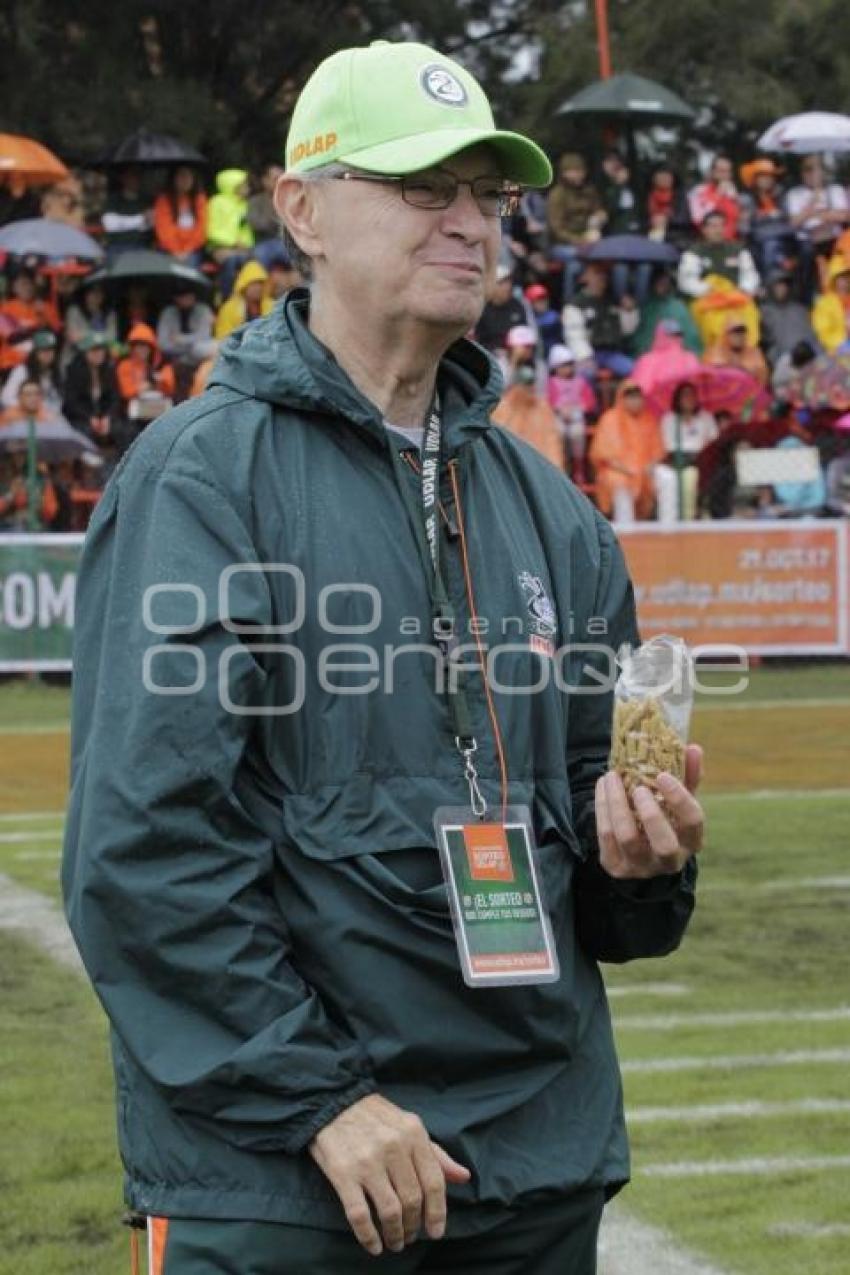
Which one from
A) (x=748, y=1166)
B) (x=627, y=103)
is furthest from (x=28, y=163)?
(x=748, y=1166)

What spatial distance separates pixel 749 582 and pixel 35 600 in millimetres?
4568

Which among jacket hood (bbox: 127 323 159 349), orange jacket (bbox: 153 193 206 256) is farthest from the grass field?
orange jacket (bbox: 153 193 206 256)

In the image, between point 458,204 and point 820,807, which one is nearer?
point 458,204

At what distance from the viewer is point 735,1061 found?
7008 millimetres

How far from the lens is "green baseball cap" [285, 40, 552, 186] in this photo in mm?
2730

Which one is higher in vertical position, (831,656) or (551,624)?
(551,624)

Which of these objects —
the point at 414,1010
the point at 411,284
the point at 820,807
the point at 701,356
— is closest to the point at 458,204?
the point at 411,284

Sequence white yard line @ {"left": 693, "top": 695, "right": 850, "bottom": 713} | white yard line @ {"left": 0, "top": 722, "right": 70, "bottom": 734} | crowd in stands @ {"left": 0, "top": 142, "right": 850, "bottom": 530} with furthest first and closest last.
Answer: crowd in stands @ {"left": 0, "top": 142, "right": 850, "bottom": 530} < white yard line @ {"left": 693, "top": 695, "right": 850, "bottom": 713} < white yard line @ {"left": 0, "top": 722, "right": 70, "bottom": 734}

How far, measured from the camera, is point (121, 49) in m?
26.3

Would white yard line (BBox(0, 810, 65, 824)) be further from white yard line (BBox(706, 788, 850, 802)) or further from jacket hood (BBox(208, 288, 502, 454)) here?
jacket hood (BBox(208, 288, 502, 454))

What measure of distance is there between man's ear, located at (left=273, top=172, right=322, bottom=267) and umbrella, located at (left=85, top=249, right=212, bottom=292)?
16.7 meters

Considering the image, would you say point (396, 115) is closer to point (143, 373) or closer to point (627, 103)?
point (143, 373)

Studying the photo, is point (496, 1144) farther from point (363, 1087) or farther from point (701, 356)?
point (701, 356)

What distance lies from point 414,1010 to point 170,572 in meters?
0.50
